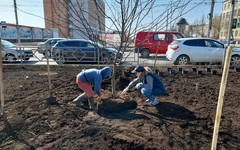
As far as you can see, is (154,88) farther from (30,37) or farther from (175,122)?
(30,37)

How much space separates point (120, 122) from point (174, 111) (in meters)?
1.25

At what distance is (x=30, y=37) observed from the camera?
37.8 meters

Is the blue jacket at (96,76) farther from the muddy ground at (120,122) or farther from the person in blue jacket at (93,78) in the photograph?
the muddy ground at (120,122)

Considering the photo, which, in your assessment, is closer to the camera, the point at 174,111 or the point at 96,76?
the point at 96,76

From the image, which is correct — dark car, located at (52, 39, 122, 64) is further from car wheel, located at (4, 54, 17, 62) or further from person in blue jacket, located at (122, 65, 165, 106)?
person in blue jacket, located at (122, 65, 165, 106)

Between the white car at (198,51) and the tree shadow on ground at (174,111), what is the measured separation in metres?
5.41

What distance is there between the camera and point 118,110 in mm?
3572

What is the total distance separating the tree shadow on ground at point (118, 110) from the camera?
3.29m

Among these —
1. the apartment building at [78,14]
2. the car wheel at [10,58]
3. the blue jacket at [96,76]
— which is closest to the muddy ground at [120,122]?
the blue jacket at [96,76]

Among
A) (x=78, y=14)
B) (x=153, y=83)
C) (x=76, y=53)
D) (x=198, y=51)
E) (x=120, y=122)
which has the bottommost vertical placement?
(x=120, y=122)

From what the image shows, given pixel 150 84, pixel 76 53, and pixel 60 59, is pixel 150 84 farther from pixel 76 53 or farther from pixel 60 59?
pixel 60 59

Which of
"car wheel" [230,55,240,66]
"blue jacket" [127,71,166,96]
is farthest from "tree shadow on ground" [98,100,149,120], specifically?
"car wheel" [230,55,240,66]

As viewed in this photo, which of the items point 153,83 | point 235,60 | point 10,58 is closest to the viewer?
point 153,83

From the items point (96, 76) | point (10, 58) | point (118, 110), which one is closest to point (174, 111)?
point (118, 110)
